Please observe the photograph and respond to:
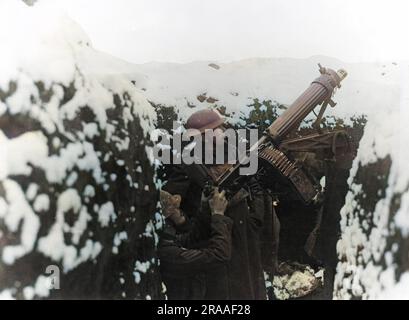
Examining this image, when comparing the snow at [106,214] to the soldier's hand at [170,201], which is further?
the soldier's hand at [170,201]

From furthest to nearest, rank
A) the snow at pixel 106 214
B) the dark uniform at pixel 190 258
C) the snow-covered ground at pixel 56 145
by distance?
1. the dark uniform at pixel 190 258
2. the snow at pixel 106 214
3. the snow-covered ground at pixel 56 145

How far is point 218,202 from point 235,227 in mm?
199

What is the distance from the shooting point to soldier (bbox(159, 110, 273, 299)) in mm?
3693

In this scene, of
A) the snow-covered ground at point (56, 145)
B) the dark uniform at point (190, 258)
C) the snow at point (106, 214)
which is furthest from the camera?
the dark uniform at point (190, 258)

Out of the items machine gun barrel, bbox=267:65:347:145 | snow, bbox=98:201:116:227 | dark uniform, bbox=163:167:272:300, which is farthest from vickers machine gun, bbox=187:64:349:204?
snow, bbox=98:201:116:227

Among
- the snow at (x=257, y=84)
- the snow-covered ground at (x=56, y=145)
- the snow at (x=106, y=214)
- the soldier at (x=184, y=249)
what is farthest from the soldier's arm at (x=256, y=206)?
the snow at (x=106, y=214)

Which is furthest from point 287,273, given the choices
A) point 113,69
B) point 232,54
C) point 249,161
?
point 113,69

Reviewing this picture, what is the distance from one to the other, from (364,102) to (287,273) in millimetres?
1249

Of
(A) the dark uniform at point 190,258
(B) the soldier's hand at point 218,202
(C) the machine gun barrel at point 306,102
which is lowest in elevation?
(A) the dark uniform at point 190,258

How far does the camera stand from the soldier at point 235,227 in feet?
12.1

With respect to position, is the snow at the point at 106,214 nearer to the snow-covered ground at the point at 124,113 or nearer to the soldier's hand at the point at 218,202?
the snow-covered ground at the point at 124,113

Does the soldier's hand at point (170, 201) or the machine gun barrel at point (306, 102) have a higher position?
the machine gun barrel at point (306, 102)

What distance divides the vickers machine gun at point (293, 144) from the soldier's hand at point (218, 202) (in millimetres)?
54
